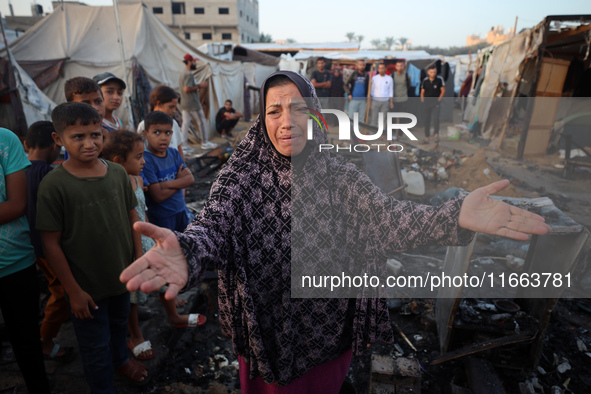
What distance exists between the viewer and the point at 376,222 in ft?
4.63

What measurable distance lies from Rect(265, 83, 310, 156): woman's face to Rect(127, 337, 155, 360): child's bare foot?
2049 mm

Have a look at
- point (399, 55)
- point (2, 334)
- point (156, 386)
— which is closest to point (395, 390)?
point (156, 386)

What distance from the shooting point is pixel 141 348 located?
8.29 ft

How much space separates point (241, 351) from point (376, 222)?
2.74ft

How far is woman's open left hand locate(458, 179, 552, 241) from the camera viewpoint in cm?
128

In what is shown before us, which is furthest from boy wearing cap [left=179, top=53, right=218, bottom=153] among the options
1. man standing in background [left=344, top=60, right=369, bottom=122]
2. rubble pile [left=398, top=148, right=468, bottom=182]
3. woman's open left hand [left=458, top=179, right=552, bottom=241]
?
woman's open left hand [left=458, top=179, right=552, bottom=241]

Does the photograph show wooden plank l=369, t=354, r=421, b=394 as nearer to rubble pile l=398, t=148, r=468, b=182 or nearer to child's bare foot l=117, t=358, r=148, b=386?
child's bare foot l=117, t=358, r=148, b=386

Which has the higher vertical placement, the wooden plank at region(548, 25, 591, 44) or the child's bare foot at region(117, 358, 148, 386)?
the wooden plank at region(548, 25, 591, 44)

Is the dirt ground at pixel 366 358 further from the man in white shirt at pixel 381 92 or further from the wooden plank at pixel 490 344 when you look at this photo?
the man in white shirt at pixel 381 92

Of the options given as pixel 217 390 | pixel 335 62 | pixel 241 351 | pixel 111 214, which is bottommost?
pixel 217 390

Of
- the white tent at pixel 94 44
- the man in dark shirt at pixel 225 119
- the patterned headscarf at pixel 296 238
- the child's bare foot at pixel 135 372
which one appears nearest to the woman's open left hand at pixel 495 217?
the patterned headscarf at pixel 296 238

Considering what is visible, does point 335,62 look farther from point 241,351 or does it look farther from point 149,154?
point 241,351

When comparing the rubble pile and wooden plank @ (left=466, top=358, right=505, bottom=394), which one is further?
the rubble pile

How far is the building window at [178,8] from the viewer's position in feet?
136
